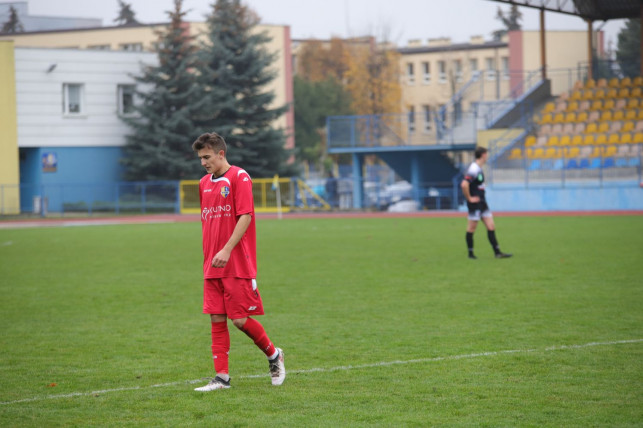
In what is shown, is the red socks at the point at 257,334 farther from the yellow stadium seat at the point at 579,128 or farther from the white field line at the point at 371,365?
the yellow stadium seat at the point at 579,128

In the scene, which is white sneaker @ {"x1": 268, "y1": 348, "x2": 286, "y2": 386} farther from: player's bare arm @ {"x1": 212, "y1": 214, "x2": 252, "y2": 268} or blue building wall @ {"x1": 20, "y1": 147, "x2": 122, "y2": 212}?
blue building wall @ {"x1": 20, "y1": 147, "x2": 122, "y2": 212}

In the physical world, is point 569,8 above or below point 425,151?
above

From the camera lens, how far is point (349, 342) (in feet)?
30.3

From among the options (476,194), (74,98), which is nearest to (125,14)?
(74,98)

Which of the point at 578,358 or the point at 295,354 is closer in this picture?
the point at 578,358

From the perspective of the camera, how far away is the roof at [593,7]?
3662 cm

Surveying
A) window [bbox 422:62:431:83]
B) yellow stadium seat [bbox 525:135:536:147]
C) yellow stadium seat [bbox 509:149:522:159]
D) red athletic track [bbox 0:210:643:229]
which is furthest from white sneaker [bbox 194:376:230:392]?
window [bbox 422:62:431:83]

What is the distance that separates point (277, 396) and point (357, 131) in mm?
38000

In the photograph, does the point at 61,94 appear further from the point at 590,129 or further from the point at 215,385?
the point at 215,385

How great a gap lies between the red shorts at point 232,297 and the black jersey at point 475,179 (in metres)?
10.5

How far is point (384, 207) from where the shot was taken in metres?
43.5

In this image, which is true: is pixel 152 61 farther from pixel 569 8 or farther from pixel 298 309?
pixel 298 309

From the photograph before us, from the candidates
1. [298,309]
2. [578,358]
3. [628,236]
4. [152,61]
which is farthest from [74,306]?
[152,61]

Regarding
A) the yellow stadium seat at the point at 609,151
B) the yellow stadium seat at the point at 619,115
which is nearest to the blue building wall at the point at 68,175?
the yellow stadium seat at the point at 609,151
